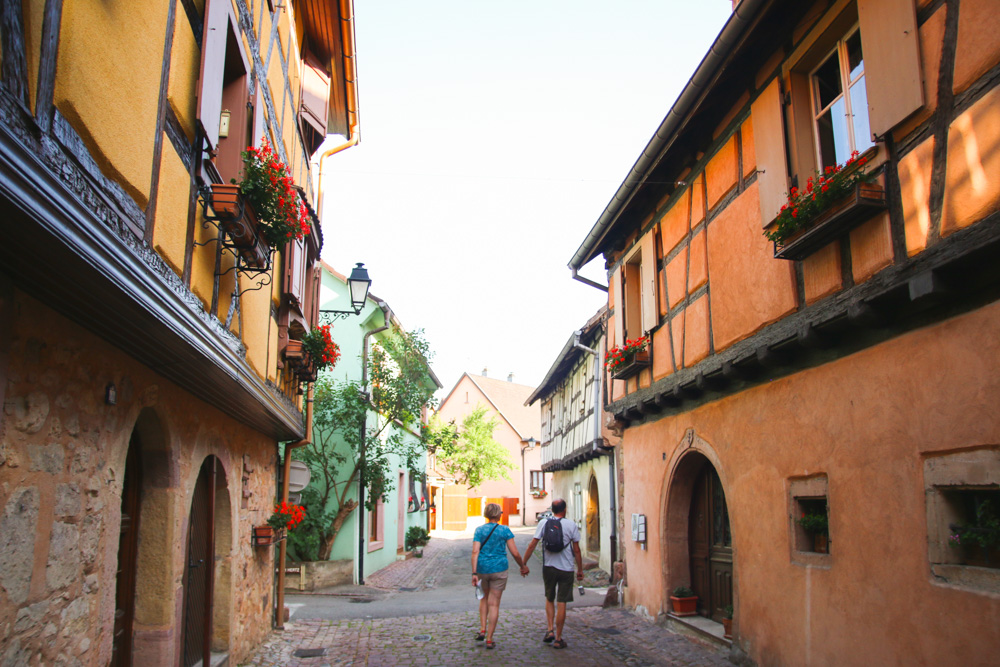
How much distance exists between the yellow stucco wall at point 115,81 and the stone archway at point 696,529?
6264 millimetres

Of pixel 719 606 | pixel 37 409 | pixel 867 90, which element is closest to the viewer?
pixel 37 409

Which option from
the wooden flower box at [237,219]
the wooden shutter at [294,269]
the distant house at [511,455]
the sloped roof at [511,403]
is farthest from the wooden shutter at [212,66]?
the sloped roof at [511,403]

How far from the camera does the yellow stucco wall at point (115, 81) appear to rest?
279cm

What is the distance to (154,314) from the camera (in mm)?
3211

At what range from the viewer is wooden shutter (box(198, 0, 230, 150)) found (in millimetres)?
4391

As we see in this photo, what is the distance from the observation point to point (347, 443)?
1482 centimetres

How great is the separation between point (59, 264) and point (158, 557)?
275 centimetres

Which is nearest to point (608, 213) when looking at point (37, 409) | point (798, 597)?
point (798, 597)

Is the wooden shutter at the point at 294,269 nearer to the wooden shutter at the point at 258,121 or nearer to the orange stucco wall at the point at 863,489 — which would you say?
the wooden shutter at the point at 258,121

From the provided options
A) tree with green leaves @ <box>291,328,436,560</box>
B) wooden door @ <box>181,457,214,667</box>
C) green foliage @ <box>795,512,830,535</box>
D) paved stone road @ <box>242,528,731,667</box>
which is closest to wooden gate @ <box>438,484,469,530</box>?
tree with green leaves @ <box>291,328,436,560</box>

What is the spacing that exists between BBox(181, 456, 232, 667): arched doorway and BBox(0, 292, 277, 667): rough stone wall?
0.49 metres

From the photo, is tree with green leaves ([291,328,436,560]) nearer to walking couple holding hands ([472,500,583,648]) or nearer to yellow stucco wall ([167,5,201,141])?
walking couple holding hands ([472,500,583,648])

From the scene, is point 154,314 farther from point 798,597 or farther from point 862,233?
point 798,597

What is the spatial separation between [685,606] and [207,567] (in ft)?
17.2
